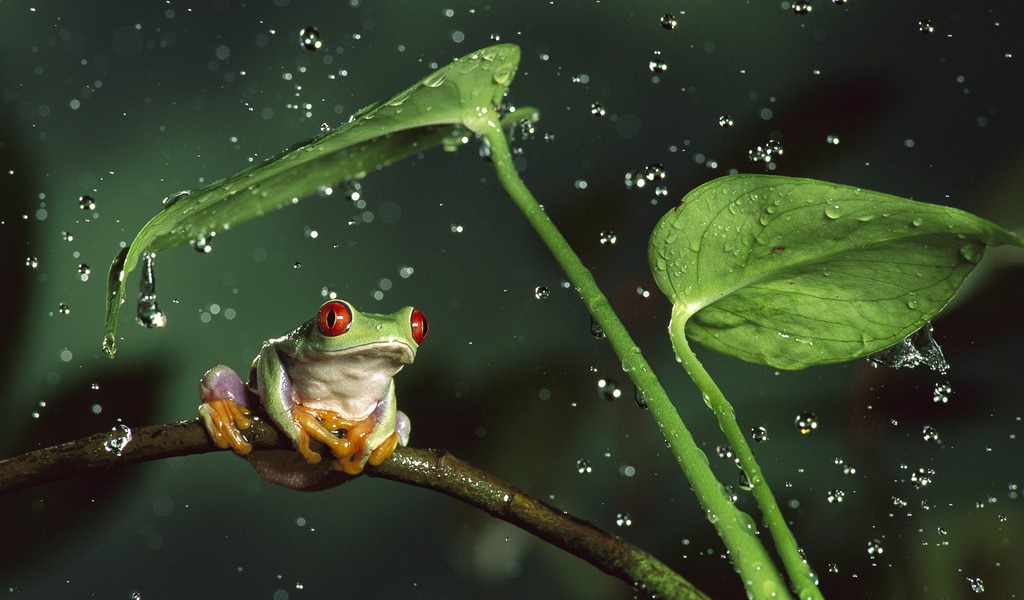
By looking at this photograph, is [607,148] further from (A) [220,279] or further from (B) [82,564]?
(B) [82,564]

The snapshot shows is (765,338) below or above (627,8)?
below

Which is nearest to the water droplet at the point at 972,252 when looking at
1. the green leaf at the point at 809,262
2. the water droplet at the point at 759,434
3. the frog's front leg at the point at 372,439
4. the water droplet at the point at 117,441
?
the green leaf at the point at 809,262

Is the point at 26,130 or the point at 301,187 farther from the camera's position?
the point at 26,130

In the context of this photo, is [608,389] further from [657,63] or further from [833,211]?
[833,211]

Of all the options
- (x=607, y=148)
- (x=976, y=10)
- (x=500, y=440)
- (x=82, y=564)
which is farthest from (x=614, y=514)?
(x=976, y=10)

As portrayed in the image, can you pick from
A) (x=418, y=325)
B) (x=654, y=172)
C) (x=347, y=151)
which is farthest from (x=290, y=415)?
(x=654, y=172)

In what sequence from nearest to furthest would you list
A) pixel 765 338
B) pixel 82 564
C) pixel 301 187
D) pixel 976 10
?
pixel 765 338, pixel 301 187, pixel 976 10, pixel 82 564

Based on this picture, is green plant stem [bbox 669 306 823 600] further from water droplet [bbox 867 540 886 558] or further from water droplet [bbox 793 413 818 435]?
water droplet [bbox 867 540 886 558]

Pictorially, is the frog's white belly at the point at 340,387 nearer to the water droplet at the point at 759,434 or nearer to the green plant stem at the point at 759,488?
the green plant stem at the point at 759,488

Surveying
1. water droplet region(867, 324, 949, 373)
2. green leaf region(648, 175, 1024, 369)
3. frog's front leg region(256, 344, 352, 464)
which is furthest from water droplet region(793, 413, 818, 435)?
frog's front leg region(256, 344, 352, 464)
